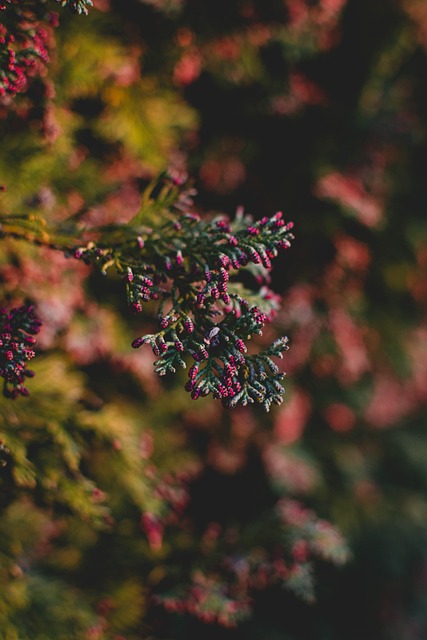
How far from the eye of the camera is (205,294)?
924 millimetres

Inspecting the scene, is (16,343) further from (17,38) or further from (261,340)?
(261,340)

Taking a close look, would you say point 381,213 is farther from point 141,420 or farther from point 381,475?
point 381,475

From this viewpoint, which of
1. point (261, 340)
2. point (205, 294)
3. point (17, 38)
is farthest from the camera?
point (261, 340)

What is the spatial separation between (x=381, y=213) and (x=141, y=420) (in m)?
1.45

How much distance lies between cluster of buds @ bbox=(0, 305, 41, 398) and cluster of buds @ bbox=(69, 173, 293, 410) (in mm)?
161

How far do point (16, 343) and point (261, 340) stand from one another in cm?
154

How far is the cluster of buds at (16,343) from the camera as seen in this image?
95 centimetres

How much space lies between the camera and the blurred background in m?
1.60

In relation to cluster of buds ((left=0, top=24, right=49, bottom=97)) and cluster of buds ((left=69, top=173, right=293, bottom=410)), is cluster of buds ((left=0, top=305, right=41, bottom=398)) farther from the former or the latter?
cluster of buds ((left=0, top=24, right=49, bottom=97))

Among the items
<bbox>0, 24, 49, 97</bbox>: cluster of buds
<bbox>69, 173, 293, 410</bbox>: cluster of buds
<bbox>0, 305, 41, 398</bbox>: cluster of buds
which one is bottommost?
<bbox>0, 305, 41, 398</bbox>: cluster of buds

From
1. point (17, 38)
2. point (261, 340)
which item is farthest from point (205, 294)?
point (261, 340)

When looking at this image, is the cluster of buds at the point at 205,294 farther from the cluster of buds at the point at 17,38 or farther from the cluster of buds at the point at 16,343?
the cluster of buds at the point at 17,38

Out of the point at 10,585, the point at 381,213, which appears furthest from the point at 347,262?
the point at 10,585

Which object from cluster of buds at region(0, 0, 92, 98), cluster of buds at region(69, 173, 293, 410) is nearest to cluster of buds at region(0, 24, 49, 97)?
cluster of buds at region(0, 0, 92, 98)
